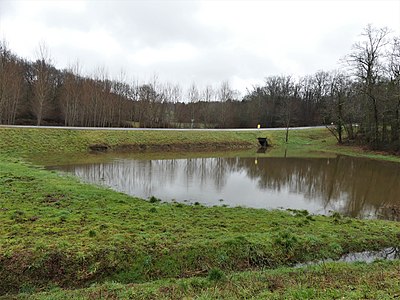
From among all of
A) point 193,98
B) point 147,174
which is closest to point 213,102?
point 193,98

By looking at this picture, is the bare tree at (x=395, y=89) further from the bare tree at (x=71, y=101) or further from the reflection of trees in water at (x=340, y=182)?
the bare tree at (x=71, y=101)

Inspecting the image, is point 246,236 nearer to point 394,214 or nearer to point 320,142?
point 394,214

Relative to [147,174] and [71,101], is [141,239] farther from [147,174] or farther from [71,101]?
[71,101]

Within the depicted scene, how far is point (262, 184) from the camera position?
15.5m

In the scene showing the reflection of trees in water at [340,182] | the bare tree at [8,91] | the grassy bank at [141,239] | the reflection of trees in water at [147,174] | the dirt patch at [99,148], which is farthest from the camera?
the bare tree at [8,91]

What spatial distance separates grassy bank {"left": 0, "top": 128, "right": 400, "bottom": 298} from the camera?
17.7 ft

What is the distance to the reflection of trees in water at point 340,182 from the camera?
1234 centimetres

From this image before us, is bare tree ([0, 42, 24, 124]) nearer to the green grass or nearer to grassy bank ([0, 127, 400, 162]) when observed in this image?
grassy bank ([0, 127, 400, 162])

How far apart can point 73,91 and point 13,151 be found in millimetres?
19758

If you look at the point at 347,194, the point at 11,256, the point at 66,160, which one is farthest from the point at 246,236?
the point at 66,160

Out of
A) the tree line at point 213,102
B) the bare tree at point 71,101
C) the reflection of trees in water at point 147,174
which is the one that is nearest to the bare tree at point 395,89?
the tree line at point 213,102

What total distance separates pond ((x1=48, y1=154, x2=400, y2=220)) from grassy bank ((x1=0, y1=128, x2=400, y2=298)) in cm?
188

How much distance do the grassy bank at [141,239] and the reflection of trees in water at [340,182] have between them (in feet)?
11.1

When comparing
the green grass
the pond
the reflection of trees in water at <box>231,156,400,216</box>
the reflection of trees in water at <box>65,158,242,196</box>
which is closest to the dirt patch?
the pond
